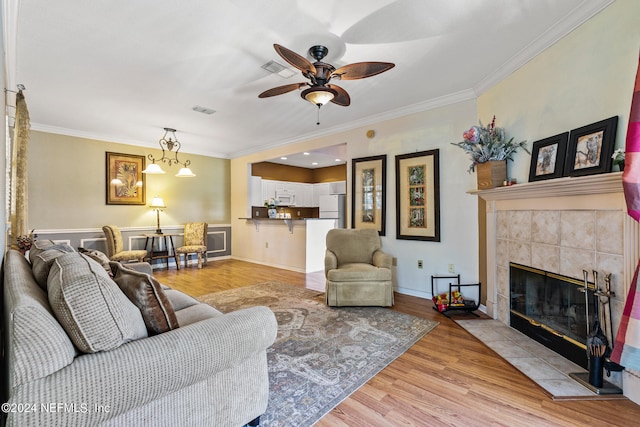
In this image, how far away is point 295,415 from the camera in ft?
5.38

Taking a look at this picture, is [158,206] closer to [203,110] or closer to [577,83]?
[203,110]

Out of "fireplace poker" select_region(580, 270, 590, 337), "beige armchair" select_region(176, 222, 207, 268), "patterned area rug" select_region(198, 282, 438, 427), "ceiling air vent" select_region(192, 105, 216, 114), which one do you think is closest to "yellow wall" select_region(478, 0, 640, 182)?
"fireplace poker" select_region(580, 270, 590, 337)

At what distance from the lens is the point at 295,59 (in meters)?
2.14

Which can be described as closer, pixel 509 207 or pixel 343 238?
pixel 509 207

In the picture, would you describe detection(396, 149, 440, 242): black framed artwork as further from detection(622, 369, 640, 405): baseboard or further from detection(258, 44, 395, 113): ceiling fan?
detection(622, 369, 640, 405): baseboard

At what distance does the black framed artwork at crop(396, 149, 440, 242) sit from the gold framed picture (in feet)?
16.5

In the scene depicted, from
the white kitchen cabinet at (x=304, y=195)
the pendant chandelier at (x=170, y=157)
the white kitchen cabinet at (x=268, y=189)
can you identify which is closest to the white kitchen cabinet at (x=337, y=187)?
the white kitchen cabinet at (x=304, y=195)

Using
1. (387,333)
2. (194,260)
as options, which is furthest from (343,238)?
(194,260)

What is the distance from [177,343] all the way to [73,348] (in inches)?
13.0

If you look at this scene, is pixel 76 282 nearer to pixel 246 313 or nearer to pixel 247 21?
pixel 246 313

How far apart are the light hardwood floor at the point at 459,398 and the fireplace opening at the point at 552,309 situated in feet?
1.54

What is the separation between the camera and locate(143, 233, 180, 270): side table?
5648 mm

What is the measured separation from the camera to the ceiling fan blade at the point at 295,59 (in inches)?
78.5

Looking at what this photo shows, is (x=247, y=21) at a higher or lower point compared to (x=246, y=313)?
higher
